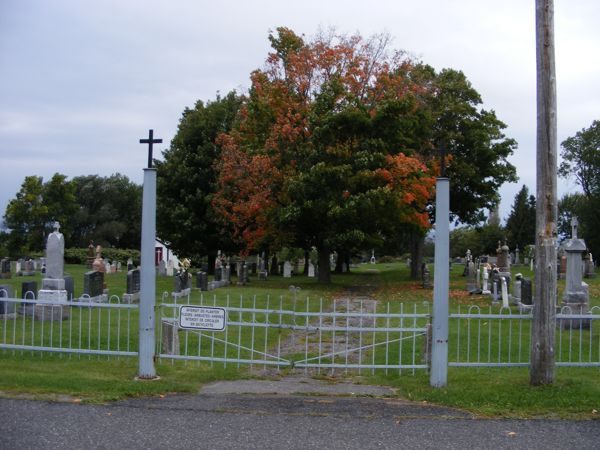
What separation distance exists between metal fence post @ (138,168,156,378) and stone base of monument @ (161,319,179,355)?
1.27 metres

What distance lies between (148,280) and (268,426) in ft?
10.4

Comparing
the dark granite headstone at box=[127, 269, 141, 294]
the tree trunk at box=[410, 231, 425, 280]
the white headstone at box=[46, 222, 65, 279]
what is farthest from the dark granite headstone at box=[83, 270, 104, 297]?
the tree trunk at box=[410, 231, 425, 280]

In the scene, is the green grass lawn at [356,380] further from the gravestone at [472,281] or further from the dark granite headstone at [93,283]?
the gravestone at [472,281]

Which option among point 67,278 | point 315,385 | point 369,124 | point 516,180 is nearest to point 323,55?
point 369,124

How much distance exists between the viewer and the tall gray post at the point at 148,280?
8773 mm

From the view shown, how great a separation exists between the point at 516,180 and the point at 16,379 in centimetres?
4076

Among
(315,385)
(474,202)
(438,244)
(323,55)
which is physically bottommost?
(315,385)

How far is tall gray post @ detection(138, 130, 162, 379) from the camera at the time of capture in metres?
8.77

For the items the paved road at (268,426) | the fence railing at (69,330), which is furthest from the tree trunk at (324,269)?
the paved road at (268,426)

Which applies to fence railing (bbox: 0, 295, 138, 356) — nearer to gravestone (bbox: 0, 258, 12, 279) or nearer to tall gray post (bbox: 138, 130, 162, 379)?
tall gray post (bbox: 138, 130, 162, 379)

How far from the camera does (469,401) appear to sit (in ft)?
25.2

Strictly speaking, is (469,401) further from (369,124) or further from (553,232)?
(369,124)

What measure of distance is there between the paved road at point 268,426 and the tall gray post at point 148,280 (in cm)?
105

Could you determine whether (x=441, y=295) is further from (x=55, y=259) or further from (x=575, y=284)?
(x=55, y=259)
